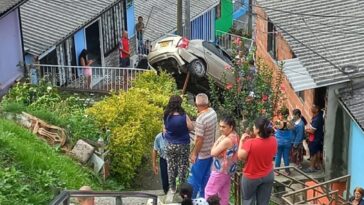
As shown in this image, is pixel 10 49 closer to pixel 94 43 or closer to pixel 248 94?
pixel 94 43

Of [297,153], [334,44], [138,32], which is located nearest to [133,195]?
[297,153]

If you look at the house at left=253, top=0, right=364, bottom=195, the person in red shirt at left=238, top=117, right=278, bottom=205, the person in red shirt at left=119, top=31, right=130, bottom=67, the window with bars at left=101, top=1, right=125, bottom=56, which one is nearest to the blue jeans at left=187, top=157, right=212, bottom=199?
the person in red shirt at left=238, top=117, right=278, bottom=205

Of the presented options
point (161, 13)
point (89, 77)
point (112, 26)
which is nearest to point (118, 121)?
point (89, 77)

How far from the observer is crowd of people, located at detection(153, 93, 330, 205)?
9906mm

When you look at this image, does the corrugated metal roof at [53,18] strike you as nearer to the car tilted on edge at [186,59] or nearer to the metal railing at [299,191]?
the car tilted on edge at [186,59]

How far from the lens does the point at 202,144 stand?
35.4 feet

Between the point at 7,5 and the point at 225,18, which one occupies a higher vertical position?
the point at 225,18

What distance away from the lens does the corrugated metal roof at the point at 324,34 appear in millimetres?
15008

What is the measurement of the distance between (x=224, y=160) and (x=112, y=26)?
1343 cm

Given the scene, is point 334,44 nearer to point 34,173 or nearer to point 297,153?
point 297,153

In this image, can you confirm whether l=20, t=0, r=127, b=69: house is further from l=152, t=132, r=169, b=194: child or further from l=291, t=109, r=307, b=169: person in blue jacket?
l=152, t=132, r=169, b=194: child

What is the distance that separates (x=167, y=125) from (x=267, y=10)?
27.2 feet

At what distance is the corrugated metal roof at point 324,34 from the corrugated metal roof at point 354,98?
0.27 m

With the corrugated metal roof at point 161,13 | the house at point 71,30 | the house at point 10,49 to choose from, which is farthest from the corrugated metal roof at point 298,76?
the corrugated metal roof at point 161,13
